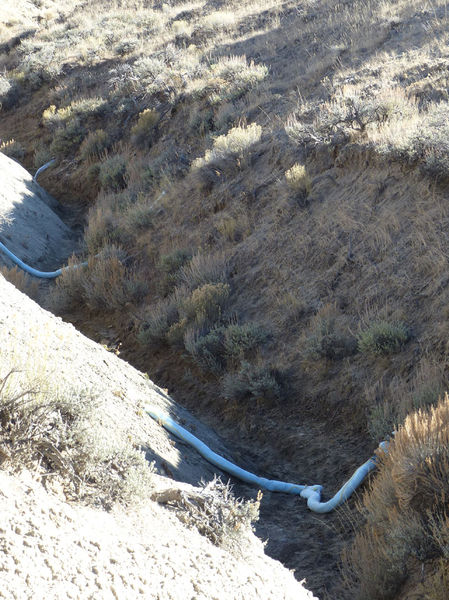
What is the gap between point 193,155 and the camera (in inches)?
533

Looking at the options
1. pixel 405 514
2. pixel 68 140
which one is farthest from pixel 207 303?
pixel 68 140

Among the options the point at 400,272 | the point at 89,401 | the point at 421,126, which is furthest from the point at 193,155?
the point at 89,401

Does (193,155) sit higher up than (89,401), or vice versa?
(89,401)

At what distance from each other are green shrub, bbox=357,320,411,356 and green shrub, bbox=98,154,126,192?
9.38m

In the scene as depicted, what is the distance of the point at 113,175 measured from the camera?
48.3 feet

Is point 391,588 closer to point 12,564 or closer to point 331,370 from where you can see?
point 12,564

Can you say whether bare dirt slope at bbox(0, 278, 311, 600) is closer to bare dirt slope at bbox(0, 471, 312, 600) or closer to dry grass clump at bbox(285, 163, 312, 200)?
bare dirt slope at bbox(0, 471, 312, 600)

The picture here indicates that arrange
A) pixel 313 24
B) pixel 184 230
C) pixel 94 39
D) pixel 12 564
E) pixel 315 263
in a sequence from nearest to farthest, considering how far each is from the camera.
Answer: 1. pixel 12 564
2. pixel 315 263
3. pixel 184 230
4. pixel 313 24
5. pixel 94 39

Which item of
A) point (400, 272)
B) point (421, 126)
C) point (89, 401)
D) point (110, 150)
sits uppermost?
point (89, 401)

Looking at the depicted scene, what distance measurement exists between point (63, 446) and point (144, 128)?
44.6 feet

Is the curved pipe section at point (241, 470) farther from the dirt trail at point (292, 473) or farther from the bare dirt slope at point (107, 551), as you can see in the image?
the bare dirt slope at point (107, 551)

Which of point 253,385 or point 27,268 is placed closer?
point 253,385

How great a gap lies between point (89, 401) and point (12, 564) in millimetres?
1365

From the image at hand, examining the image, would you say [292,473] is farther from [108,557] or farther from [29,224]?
[29,224]
